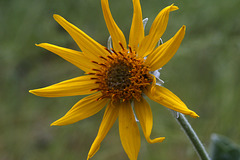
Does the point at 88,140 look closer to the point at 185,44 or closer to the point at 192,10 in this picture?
the point at 185,44

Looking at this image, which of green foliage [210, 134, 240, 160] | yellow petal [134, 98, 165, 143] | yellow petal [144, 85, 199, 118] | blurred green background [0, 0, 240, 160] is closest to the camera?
yellow petal [144, 85, 199, 118]

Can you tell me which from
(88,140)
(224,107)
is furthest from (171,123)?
(88,140)

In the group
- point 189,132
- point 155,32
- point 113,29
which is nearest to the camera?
point 189,132

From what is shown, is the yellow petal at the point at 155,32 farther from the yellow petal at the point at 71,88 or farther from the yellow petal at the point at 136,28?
the yellow petal at the point at 71,88

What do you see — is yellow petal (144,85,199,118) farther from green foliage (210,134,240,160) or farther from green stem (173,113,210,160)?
green foliage (210,134,240,160)

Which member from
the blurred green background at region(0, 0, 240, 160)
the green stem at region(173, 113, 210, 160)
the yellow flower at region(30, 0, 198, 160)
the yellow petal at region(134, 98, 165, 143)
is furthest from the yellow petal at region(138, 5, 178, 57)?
the blurred green background at region(0, 0, 240, 160)

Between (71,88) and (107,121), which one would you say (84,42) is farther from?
(107,121)

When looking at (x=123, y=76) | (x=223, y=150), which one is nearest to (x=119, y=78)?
(x=123, y=76)
